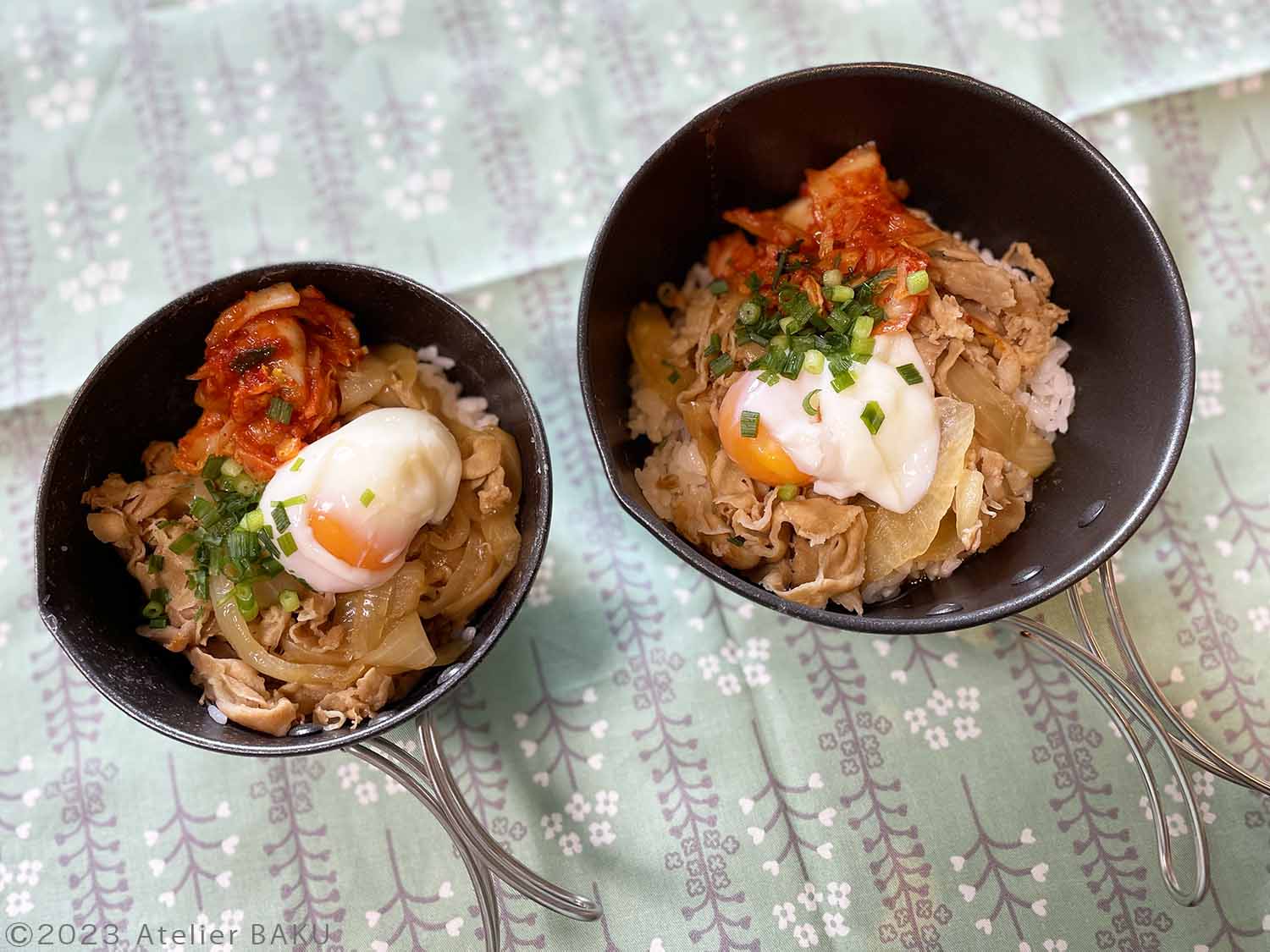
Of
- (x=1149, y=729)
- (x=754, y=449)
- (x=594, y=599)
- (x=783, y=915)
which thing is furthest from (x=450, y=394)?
(x=1149, y=729)

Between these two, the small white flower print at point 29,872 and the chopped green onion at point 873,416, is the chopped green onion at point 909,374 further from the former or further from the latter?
the small white flower print at point 29,872

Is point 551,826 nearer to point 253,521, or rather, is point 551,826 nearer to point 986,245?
point 253,521

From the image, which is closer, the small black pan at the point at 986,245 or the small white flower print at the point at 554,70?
the small black pan at the point at 986,245

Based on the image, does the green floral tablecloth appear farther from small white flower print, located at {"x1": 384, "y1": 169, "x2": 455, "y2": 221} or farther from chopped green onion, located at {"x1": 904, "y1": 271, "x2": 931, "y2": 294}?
chopped green onion, located at {"x1": 904, "y1": 271, "x2": 931, "y2": 294}

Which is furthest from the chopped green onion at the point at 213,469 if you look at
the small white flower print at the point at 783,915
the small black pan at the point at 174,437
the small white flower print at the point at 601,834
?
the small white flower print at the point at 783,915

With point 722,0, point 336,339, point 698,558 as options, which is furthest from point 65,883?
point 722,0

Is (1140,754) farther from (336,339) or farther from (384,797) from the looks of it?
(336,339)
